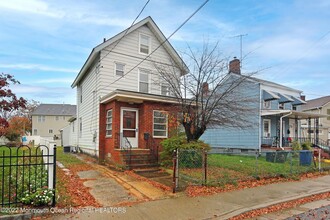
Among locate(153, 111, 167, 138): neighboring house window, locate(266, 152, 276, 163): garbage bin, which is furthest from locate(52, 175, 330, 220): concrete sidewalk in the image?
locate(153, 111, 167, 138): neighboring house window

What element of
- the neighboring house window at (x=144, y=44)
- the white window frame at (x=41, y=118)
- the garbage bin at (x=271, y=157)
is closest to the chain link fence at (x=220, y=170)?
the garbage bin at (x=271, y=157)

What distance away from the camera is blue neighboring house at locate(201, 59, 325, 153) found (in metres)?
19.5

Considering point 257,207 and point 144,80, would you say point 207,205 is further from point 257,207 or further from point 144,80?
point 144,80

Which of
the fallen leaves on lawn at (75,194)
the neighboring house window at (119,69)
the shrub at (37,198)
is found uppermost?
the neighboring house window at (119,69)

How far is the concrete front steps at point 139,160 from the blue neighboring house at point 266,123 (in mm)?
8129

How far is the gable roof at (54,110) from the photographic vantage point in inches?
2076

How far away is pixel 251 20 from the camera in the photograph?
8.80 m

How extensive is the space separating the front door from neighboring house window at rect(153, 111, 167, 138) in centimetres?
99

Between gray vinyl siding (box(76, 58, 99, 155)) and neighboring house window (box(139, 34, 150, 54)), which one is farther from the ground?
neighboring house window (box(139, 34, 150, 54))

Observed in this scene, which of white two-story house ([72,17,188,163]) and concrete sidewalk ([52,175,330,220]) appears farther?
white two-story house ([72,17,188,163])

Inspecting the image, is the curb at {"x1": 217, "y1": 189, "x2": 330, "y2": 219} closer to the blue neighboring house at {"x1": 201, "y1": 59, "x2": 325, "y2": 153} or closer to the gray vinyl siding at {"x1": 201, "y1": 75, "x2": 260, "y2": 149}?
the gray vinyl siding at {"x1": 201, "y1": 75, "x2": 260, "y2": 149}

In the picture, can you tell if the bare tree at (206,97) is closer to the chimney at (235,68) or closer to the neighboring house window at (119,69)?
the chimney at (235,68)

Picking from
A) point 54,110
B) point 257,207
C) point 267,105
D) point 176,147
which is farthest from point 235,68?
point 54,110

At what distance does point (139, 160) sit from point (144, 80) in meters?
6.43
